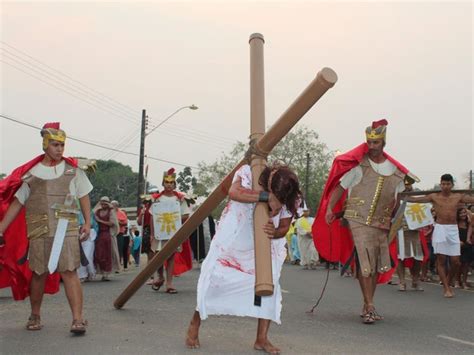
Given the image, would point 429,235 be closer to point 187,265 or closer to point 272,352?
point 187,265

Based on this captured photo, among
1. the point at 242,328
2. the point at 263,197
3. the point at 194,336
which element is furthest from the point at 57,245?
the point at 263,197

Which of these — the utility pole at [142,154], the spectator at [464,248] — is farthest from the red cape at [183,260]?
the utility pole at [142,154]

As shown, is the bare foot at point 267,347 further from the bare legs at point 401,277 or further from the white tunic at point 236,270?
the bare legs at point 401,277

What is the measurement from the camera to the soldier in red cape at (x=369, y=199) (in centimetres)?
755

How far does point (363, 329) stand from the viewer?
6711mm

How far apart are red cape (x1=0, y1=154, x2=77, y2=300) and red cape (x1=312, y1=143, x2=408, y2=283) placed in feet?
9.97

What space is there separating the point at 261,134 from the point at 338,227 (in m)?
3.71

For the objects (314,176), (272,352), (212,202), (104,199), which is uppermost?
(314,176)

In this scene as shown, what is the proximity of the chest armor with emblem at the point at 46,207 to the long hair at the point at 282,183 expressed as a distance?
2.51 meters

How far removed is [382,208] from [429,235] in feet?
21.4

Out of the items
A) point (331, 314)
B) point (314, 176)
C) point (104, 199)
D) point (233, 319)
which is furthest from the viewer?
point (314, 176)

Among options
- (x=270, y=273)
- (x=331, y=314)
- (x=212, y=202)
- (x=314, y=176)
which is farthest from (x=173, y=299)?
(x=314, y=176)

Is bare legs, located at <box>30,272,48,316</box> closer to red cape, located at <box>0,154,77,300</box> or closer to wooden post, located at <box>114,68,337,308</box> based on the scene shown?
red cape, located at <box>0,154,77,300</box>

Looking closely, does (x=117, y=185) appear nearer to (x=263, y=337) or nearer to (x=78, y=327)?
(x=78, y=327)
